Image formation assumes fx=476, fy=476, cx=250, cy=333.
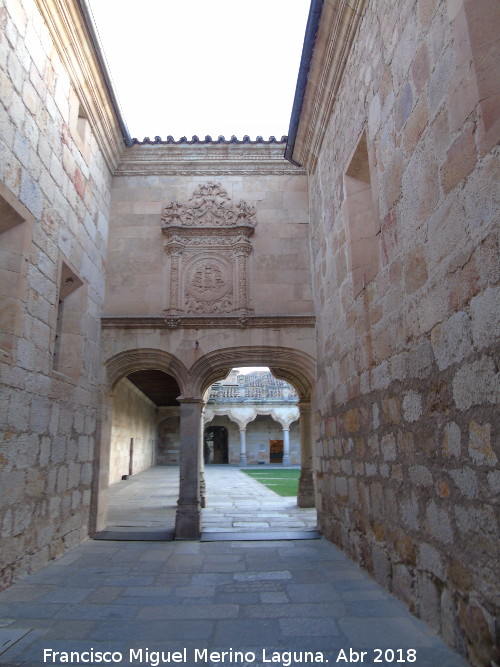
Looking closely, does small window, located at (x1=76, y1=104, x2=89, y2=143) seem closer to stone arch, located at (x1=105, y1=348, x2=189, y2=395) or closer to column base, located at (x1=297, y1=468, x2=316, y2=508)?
stone arch, located at (x1=105, y1=348, x2=189, y2=395)

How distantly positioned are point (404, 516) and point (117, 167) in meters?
6.46

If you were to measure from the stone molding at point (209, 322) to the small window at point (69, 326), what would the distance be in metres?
0.90

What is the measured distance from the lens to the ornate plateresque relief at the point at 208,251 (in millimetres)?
6863

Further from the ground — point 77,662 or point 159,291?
point 159,291

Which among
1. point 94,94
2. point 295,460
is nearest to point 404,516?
point 94,94

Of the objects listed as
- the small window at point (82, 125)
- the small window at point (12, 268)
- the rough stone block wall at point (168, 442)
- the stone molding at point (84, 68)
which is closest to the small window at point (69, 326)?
the small window at point (12, 268)

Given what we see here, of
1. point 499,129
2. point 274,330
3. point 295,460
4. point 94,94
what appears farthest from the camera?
point 295,460

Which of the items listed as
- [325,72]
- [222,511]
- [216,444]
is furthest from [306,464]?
[216,444]

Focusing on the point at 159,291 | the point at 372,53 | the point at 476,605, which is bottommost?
the point at 476,605

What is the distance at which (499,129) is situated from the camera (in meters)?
2.12

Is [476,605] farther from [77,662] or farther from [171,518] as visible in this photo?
[171,518]

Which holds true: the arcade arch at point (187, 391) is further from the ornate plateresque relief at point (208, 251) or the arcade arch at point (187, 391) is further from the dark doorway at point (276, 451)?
the dark doorway at point (276, 451)

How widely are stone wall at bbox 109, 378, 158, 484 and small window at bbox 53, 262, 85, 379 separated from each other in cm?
575

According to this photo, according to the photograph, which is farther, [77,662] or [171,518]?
[171,518]
